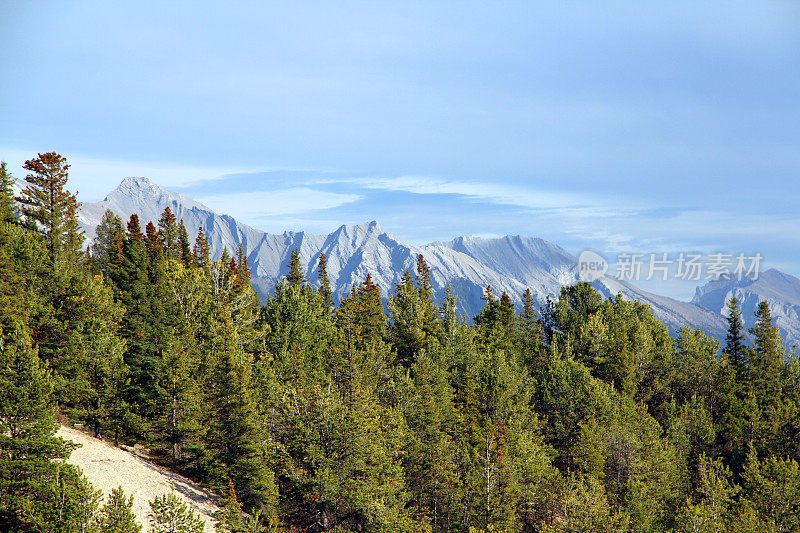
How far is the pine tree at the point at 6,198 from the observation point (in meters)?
65.2

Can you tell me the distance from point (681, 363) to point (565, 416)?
24389mm

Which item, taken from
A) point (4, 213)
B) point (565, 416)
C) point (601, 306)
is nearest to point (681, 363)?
point (601, 306)

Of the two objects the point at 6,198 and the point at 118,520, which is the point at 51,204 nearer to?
the point at 6,198

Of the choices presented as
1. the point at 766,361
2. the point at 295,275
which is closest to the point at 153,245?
the point at 295,275

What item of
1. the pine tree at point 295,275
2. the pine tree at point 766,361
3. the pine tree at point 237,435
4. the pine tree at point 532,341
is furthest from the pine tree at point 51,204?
the pine tree at point 766,361

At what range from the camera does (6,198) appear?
66062 mm

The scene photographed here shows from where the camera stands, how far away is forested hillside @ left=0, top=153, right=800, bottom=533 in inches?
1619

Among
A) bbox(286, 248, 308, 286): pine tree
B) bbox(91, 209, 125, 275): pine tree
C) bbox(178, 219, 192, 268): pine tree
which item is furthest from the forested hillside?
bbox(178, 219, 192, 268): pine tree

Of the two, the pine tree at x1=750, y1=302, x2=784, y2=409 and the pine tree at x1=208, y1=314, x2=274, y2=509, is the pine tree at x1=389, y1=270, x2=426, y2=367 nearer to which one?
the pine tree at x1=208, y1=314, x2=274, y2=509

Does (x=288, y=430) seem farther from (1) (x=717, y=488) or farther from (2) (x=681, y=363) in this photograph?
(2) (x=681, y=363)

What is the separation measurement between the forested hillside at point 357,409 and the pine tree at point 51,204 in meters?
0.22

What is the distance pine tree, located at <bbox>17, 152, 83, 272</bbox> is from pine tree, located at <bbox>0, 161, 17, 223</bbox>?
2309mm

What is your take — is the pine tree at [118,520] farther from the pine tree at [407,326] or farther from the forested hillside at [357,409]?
the pine tree at [407,326]

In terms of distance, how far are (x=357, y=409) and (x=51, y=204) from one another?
4656 centimetres
